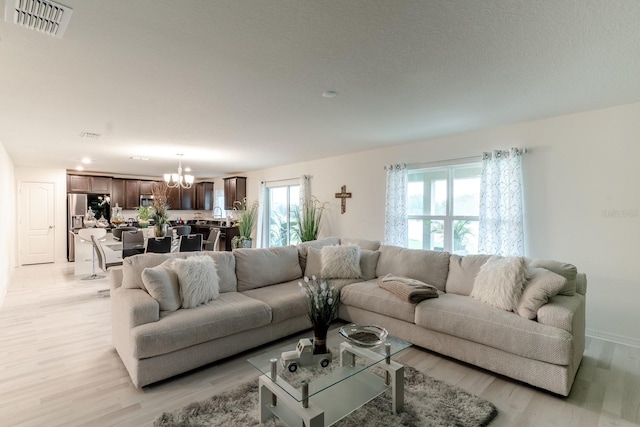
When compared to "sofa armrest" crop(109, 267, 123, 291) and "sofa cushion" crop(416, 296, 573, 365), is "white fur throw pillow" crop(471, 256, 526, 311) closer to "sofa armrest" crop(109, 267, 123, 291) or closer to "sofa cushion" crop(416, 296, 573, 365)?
"sofa cushion" crop(416, 296, 573, 365)

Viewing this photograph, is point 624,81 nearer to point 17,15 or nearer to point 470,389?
point 470,389

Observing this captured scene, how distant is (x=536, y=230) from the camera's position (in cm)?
370

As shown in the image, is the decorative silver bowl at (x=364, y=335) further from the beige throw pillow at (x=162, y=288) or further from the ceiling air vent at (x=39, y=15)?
the ceiling air vent at (x=39, y=15)

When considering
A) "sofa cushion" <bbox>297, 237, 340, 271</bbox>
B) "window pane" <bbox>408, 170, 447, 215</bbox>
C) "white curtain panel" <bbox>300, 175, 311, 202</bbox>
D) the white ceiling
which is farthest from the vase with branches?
"white curtain panel" <bbox>300, 175, 311, 202</bbox>

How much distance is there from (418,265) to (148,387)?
2878 millimetres

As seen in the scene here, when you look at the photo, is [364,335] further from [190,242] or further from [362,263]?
A: [190,242]

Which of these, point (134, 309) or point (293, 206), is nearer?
point (134, 309)

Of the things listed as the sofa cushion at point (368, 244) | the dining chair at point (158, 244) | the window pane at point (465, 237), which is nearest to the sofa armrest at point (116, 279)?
the dining chair at point (158, 244)

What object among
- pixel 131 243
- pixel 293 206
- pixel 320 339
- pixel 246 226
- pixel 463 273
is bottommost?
pixel 320 339

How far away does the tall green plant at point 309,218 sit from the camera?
6.06 metres

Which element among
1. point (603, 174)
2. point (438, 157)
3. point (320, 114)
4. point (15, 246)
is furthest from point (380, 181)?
Answer: point (15, 246)

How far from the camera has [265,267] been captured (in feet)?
12.4

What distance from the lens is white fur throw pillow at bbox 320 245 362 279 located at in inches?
153

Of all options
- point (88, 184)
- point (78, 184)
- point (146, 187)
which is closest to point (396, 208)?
point (146, 187)
